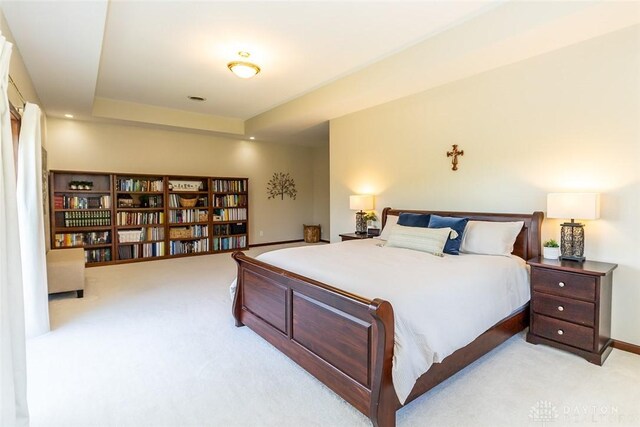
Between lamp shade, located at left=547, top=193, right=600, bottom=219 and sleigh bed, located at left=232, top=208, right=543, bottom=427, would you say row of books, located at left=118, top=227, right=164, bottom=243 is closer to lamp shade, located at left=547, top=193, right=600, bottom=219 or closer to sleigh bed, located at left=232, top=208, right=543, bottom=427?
sleigh bed, located at left=232, top=208, right=543, bottom=427

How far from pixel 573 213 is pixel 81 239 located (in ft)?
22.2

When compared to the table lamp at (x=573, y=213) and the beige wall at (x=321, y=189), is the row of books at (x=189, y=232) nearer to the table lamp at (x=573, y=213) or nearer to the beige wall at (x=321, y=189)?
the beige wall at (x=321, y=189)

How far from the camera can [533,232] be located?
3.05m

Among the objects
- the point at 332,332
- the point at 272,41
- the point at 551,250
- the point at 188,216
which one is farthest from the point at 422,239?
the point at 188,216

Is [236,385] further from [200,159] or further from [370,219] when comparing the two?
[200,159]

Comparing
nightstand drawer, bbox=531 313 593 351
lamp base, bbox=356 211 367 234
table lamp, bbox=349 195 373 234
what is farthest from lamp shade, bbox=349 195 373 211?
nightstand drawer, bbox=531 313 593 351

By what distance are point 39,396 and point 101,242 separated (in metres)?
4.30

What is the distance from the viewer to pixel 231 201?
707cm

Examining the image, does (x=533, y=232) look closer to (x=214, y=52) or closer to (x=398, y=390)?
(x=398, y=390)

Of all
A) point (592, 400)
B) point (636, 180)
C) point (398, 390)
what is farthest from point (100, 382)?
point (636, 180)

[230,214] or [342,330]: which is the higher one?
[230,214]

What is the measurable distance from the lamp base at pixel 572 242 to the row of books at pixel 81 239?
6536 millimetres

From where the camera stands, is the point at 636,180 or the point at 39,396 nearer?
the point at 39,396

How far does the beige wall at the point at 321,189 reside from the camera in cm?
819
